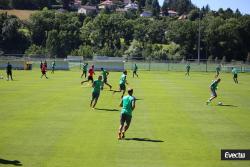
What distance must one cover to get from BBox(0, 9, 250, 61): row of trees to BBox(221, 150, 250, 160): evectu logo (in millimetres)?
107812

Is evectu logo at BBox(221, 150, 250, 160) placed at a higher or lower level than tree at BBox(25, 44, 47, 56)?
lower

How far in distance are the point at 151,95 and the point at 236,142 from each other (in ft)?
59.7

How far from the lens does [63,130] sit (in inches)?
789

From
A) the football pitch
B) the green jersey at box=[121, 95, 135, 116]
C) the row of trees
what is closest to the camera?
the football pitch

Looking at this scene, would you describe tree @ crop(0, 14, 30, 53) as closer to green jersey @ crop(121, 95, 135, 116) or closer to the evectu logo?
green jersey @ crop(121, 95, 135, 116)

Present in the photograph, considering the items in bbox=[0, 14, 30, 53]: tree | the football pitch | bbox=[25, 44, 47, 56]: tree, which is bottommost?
the football pitch

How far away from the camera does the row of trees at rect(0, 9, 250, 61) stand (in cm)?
13025

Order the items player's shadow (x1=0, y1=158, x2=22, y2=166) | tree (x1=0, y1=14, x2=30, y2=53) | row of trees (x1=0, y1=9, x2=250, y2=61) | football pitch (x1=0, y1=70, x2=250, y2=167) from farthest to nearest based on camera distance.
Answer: tree (x1=0, y1=14, x2=30, y2=53), row of trees (x1=0, y1=9, x2=250, y2=61), football pitch (x1=0, y1=70, x2=250, y2=167), player's shadow (x1=0, y1=158, x2=22, y2=166)

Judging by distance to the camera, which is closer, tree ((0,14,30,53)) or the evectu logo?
the evectu logo

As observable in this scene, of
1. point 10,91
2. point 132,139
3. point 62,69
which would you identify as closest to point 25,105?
point 10,91

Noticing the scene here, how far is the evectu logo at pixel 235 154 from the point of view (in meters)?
15.4

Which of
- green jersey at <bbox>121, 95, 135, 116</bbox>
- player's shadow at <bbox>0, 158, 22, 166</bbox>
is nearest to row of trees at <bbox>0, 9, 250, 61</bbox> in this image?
green jersey at <bbox>121, 95, 135, 116</bbox>

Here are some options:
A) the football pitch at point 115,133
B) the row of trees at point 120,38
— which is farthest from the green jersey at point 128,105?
the row of trees at point 120,38

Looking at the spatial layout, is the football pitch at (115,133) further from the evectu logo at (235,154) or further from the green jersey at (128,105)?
the green jersey at (128,105)
